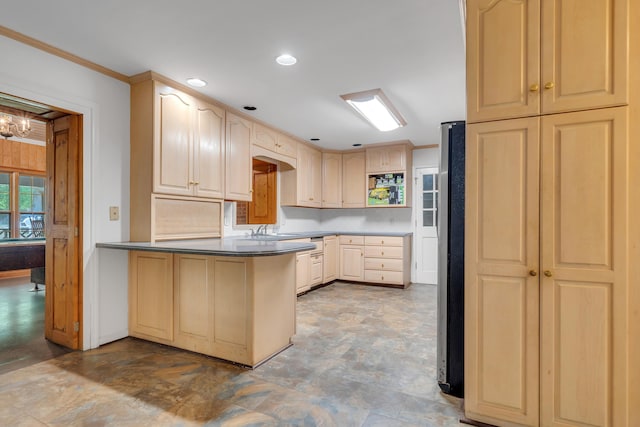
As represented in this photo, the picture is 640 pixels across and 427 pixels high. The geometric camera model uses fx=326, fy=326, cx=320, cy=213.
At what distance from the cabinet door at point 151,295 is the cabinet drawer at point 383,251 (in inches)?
136

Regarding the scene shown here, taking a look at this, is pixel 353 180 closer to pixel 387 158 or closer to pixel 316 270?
pixel 387 158

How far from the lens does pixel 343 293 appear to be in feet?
16.4

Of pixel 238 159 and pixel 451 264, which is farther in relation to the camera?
pixel 238 159

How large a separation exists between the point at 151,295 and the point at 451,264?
2.55 m

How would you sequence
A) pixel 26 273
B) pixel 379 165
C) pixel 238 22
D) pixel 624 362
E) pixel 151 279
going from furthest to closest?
pixel 26 273, pixel 379 165, pixel 151 279, pixel 238 22, pixel 624 362

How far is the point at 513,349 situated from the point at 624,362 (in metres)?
0.43

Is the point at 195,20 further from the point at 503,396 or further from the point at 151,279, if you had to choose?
the point at 503,396

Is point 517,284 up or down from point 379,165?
down

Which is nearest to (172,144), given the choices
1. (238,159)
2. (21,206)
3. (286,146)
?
(238,159)

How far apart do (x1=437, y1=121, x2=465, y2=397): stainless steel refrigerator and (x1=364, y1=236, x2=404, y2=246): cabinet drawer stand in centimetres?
315

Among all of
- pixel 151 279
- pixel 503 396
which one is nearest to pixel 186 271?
pixel 151 279

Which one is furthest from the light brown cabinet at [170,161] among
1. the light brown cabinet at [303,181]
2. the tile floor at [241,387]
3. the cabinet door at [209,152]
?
the light brown cabinet at [303,181]

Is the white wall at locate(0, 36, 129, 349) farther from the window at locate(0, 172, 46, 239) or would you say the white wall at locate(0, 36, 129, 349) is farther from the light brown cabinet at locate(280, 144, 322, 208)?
Result: the window at locate(0, 172, 46, 239)

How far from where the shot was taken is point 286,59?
2650 millimetres
